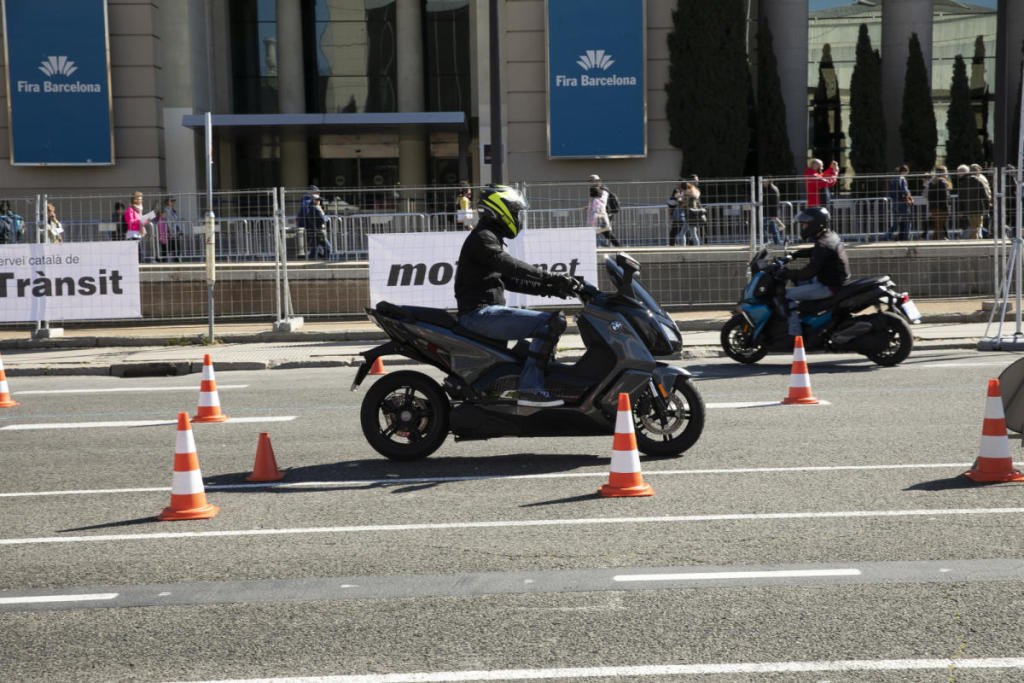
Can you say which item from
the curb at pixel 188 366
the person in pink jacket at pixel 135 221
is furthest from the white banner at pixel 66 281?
the person in pink jacket at pixel 135 221

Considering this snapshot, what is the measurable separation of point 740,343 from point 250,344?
7.35 m

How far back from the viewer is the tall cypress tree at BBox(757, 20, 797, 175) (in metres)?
29.8

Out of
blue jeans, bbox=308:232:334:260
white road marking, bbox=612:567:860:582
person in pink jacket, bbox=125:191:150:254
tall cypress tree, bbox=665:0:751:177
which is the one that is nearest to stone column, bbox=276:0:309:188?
tall cypress tree, bbox=665:0:751:177

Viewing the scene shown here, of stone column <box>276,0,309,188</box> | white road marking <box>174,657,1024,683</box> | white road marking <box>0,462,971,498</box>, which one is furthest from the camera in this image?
stone column <box>276,0,309,188</box>

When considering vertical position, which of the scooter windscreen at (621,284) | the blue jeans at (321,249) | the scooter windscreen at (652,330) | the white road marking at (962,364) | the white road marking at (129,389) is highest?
the blue jeans at (321,249)

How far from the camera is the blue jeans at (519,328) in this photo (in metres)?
8.09

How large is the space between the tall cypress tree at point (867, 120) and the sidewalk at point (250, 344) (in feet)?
41.9

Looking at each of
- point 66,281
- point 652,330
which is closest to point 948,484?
point 652,330

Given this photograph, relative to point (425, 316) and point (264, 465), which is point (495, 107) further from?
point (264, 465)

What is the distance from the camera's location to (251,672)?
4379mm

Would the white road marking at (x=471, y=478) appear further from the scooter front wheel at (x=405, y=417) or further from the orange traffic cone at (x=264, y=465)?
the scooter front wheel at (x=405, y=417)

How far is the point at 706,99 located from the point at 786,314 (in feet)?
50.8

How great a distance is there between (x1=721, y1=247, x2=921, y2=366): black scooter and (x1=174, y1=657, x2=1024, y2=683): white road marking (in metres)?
9.21

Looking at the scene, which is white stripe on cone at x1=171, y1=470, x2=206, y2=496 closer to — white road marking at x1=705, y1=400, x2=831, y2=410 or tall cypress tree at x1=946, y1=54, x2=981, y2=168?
white road marking at x1=705, y1=400, x2=831, y2=410
